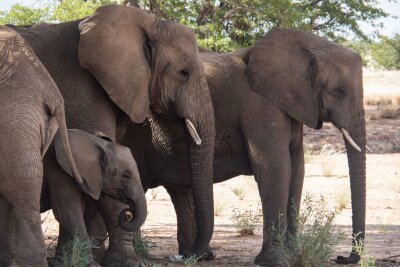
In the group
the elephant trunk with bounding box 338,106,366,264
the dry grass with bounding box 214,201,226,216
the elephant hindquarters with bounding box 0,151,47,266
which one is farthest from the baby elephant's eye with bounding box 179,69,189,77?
the dry grass with bounding box 214,201,226,216

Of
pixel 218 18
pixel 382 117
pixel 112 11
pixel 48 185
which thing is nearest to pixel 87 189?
pixel 48 185

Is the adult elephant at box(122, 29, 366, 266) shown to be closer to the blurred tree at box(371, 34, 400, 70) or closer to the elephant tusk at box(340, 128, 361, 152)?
the elephant tusk at box(340, 128, 361, 152)

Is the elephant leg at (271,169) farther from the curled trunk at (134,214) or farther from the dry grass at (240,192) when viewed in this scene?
the dry grass at (240,192)

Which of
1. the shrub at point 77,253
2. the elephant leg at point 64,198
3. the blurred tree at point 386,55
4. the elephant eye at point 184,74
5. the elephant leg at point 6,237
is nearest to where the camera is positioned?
the elephant leg at point 6,237

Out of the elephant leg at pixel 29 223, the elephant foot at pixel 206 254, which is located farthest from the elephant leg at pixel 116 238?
the elephant leg at pixel 29 223

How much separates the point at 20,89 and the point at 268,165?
10.6ft

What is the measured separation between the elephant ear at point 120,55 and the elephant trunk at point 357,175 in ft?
6.13

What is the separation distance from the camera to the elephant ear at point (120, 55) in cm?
879

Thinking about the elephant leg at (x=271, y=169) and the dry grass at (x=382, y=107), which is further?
the dry grass at (x=382, y=107)

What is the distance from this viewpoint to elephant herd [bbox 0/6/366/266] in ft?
25.8

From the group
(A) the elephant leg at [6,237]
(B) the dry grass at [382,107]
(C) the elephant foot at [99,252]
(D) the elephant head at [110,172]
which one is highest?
(B) the dry grass at [382,107]

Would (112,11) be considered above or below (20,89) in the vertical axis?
above

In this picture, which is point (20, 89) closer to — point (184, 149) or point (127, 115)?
point (127, 115)

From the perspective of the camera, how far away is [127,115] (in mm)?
9172
